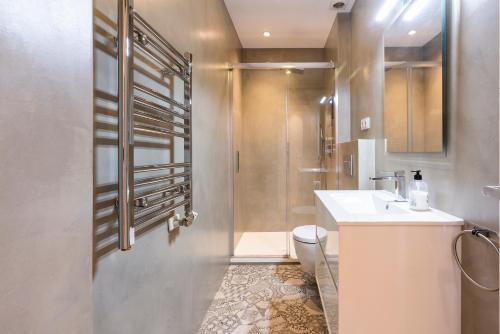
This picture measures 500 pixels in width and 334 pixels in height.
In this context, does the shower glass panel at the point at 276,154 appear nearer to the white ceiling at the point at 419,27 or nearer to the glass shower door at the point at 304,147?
the glass shower door at the point at 304,147

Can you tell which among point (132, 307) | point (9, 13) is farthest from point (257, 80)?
point (9, 13)

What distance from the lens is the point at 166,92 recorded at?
137 centimetres

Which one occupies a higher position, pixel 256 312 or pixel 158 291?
pixel 158 291

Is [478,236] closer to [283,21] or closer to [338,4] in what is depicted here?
[338,4]

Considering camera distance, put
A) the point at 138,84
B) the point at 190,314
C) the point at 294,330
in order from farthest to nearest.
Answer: the point at 294,330
the point at 190,314
the point at 138,84

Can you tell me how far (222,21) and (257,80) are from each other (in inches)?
45.8

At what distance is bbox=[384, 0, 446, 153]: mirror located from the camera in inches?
52.2

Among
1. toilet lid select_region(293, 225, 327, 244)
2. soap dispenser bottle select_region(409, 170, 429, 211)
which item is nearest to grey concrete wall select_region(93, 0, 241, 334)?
toilet lid select_region(293, 225, 327, 244)

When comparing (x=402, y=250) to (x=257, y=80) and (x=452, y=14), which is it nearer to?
(x=452, y=14)

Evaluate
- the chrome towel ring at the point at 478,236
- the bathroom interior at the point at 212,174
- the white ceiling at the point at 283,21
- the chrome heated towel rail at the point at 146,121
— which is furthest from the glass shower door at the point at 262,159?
the chrome towel ring at the point at 478,236

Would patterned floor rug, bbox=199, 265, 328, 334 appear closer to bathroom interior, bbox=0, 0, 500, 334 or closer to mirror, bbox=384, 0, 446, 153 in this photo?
bathroom interior, bbox=0, 0, 500, 334

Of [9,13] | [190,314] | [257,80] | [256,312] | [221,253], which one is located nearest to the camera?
[9,13]

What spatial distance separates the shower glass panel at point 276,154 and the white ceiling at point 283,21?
43 centimetres

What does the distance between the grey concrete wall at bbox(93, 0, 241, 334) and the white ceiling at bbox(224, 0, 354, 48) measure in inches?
9.3
